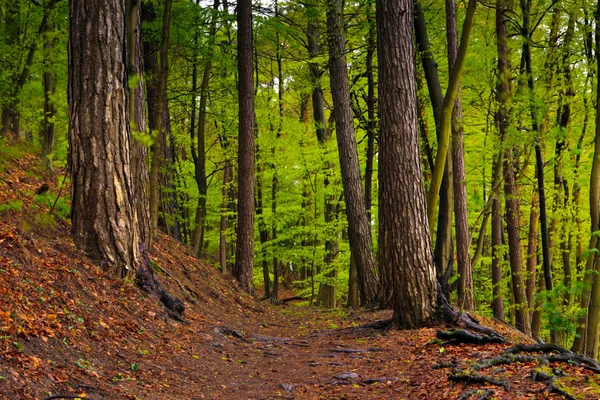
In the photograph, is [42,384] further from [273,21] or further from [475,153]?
[475,153]

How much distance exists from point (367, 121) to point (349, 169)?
1912 mm

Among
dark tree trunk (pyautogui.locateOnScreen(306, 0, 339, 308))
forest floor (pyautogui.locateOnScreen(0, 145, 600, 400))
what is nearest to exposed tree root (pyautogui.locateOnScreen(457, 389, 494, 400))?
forest floor (pyautogui.locateOnScreen(0, 145, 600, 400))

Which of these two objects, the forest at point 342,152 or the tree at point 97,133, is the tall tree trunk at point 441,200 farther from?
the tree at point 97,133

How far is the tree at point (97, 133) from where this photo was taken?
677 centimetres

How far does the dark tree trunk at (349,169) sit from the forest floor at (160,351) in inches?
137

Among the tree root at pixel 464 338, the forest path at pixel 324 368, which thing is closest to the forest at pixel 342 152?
the tree root at pixel 464 338

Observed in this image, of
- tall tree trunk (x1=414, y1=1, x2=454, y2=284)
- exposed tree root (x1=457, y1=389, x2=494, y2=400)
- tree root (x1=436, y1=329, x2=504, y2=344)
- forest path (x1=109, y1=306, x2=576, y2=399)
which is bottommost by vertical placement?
forest path (x1=109, y1=306, x2=576, y2=399)

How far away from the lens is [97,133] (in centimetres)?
679

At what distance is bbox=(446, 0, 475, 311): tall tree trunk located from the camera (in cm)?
1073

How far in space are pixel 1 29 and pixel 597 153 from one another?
14.1 m

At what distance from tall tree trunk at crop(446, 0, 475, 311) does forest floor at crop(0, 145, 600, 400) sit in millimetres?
1503

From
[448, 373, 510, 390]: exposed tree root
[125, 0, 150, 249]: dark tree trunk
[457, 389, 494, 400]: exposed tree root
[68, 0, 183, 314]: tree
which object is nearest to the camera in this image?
[457, 389, 494, 400]: exposed tree root

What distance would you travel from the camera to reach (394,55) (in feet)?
26.2

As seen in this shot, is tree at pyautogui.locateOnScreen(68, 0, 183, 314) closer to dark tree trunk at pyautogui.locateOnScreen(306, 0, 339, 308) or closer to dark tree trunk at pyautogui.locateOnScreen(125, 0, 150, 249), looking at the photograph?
dark tree trunk at pyautogui.locateOnScreen(125, 0, 150, 249)
